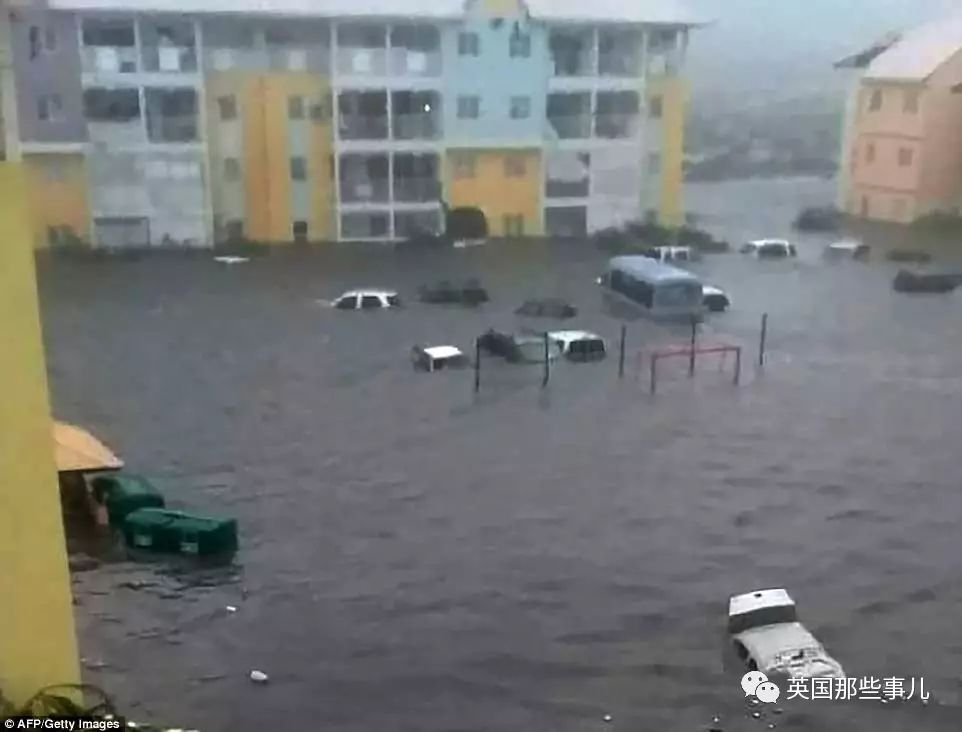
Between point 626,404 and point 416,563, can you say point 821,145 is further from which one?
point 416,563

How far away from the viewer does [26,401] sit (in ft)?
3.72

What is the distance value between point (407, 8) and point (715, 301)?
5.86 feet

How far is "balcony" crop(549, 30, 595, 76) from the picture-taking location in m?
4.96

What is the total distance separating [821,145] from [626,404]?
2875mm

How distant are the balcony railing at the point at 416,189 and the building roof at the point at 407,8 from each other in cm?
68

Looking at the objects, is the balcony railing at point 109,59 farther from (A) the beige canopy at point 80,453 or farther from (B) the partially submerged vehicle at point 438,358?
(A) the beige canopy at point 80,453

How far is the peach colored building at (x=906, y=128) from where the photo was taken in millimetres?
5301

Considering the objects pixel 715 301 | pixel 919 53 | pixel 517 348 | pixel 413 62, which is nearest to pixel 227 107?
pixel 413 62

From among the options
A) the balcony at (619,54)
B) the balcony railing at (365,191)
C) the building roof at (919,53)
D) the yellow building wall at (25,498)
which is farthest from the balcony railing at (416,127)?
the yellow building wall at (25,498)

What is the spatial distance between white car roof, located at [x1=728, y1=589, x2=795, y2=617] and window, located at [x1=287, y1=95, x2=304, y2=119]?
3.22 meters

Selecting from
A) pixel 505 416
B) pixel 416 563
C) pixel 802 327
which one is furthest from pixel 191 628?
pixel 802 327

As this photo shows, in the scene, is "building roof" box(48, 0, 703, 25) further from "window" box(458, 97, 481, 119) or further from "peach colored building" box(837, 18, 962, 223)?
"peach colored building" box(837, 18, 962, 223)

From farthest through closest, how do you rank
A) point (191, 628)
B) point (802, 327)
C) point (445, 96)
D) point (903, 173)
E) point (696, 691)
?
point (903, 173) → point (445, 96) → point (802, 327) → point (191, 628) → point (696, 691)

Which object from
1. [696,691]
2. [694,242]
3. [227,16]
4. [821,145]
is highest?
[227,16]
